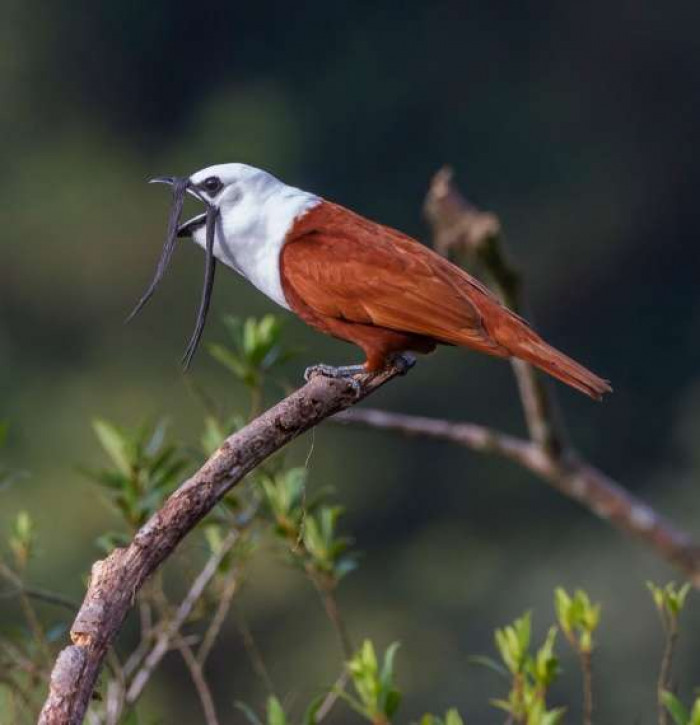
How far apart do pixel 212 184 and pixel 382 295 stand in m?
0.33

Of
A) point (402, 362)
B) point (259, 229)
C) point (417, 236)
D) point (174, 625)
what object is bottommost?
point (417, 236)

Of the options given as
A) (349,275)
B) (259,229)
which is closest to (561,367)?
(349,275)

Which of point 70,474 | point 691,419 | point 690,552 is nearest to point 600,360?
point 691,419

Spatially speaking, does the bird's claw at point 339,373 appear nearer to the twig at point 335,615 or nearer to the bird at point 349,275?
the bird at point 349,275

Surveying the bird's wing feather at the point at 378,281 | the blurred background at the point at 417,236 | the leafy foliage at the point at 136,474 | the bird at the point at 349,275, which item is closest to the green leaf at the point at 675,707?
the bird at the point at 349,275

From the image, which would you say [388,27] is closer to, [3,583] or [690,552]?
[3,583]

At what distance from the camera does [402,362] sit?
3398 mm

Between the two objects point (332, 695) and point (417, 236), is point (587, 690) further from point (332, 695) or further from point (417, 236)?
point (417, 236)

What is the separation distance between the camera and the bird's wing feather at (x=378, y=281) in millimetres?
3355

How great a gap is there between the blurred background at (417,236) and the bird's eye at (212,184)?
878 cm

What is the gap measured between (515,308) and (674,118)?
14.6 metres

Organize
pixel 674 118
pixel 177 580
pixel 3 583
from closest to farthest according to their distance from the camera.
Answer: pixel 3 583
pixel 177 580
pixel 674 118

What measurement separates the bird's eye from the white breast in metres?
0.02

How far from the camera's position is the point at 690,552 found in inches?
214
